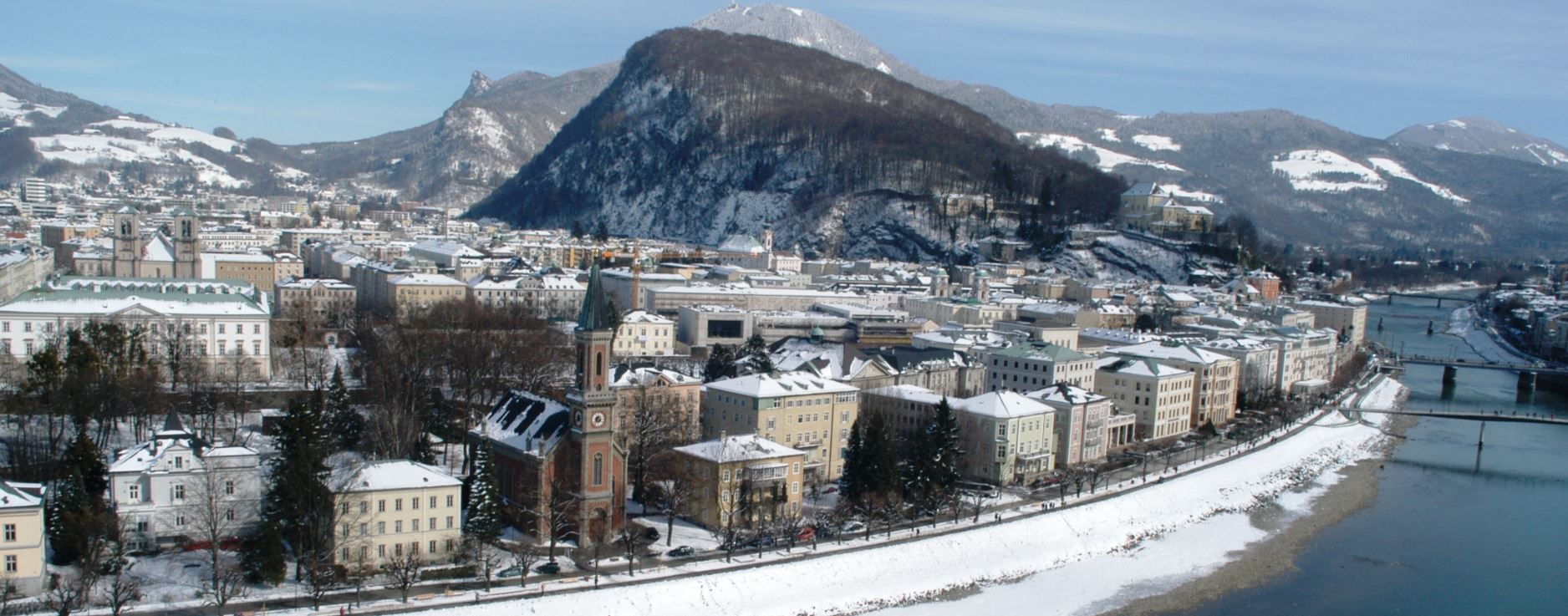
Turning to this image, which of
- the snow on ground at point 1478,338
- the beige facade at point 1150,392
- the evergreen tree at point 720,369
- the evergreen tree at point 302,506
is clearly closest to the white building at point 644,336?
the evergreen tree at point 720,369

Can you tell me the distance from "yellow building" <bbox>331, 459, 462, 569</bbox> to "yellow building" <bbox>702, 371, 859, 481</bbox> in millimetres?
10752

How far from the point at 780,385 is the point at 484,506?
1158cm

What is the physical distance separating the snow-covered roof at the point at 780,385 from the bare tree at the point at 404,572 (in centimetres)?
1253

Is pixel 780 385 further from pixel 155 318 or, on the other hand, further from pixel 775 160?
pixel 775 160

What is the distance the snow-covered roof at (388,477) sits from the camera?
79.3 ft

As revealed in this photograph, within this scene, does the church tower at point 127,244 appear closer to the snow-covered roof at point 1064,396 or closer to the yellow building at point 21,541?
the yellow building at point 21,541

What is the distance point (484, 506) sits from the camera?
83.7ft

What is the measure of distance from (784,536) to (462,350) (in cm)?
1975

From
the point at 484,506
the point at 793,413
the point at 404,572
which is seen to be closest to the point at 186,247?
the point at 793,413

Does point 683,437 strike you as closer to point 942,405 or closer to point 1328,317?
point 942,405

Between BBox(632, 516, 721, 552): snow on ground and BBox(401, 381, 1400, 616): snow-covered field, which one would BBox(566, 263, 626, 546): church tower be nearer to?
BBox(632, 516, 721, 552): snow on ground

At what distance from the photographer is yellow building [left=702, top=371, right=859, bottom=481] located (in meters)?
34.2

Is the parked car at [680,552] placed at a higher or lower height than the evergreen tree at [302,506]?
lower

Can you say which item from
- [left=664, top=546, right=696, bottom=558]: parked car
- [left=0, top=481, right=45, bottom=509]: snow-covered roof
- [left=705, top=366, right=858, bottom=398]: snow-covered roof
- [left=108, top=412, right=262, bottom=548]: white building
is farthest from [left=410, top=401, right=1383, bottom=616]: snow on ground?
[left=0, top=481, right=45, bottom=509]: snow-covered roof
